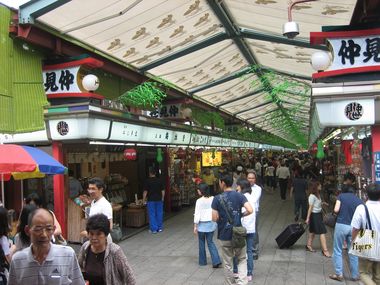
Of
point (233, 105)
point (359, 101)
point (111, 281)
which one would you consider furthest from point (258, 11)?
point (233, 105)

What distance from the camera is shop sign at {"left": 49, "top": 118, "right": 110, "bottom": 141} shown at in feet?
29.2

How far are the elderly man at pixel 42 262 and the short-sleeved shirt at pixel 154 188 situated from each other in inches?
369

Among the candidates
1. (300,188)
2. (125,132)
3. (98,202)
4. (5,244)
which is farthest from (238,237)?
(300,188)

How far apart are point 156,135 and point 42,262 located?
955 centimetres

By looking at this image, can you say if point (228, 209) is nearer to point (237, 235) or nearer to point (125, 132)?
point (237, 235)

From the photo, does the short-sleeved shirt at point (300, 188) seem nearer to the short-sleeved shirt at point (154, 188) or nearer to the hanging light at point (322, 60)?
the short-sleeved shirt at point (154, 188)

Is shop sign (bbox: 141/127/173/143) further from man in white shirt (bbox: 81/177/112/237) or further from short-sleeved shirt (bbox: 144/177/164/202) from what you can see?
man in white shirt (bbox: 81/177/112/237)

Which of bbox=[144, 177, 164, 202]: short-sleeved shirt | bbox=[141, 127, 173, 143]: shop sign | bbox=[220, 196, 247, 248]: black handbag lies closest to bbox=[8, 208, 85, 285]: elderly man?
bbox=[220, 196, 247, 248]: black handbag

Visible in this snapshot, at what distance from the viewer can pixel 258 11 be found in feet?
28.4

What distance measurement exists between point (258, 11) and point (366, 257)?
522 centimetres

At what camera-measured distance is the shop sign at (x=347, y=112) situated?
7004 mm

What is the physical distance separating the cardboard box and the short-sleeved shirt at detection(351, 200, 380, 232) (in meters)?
8.97

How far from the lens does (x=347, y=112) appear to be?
7113 mm

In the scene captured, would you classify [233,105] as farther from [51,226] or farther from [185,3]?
[51,226]
